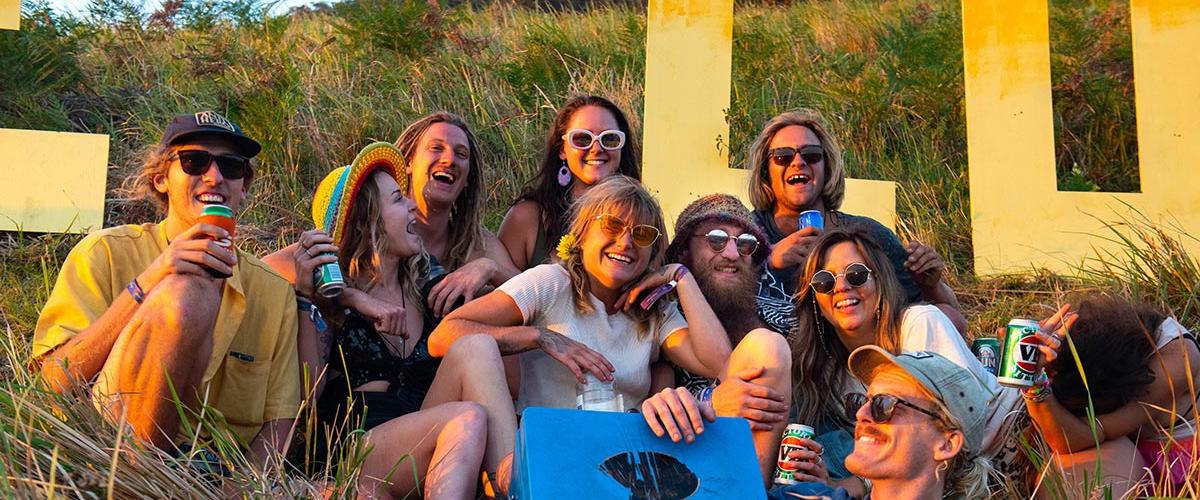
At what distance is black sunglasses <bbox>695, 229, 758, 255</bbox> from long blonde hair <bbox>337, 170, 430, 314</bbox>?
1.21 m

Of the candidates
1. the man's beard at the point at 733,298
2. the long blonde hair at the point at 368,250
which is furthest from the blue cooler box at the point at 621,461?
the man's beard at the point at 733,298

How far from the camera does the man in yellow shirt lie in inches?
145

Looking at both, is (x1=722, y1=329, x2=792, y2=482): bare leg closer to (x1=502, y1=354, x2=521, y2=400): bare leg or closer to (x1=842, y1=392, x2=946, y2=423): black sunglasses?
(x1=842, y1=392, x2=946, y2=423): black sunglasses

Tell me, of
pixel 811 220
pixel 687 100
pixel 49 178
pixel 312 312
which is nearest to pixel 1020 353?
pixel 811 220

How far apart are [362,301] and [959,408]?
2094 mm

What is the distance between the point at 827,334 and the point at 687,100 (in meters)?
2.39

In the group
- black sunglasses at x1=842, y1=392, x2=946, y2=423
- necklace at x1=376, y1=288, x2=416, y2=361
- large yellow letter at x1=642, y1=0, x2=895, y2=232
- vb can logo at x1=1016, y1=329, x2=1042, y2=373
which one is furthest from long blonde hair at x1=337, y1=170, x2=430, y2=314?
vb can logo at x1=1016, y1=329, x2=1042, y2=373

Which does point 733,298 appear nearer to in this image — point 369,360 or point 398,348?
point 398,348

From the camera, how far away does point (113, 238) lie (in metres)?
4.16

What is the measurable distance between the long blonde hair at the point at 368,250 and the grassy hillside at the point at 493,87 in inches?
91.7

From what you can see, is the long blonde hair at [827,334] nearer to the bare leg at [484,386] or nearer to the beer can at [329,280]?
the bare leg at [484,386]

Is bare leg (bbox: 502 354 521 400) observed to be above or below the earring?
below

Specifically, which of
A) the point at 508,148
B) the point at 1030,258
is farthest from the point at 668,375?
the point at 508,148

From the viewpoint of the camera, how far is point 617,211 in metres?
4.64
